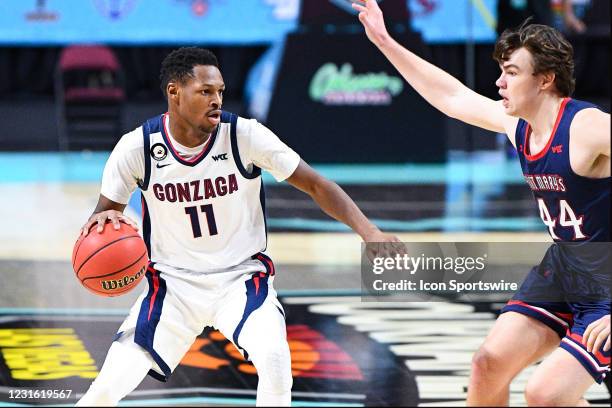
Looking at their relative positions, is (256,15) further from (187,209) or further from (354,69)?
(187,209)

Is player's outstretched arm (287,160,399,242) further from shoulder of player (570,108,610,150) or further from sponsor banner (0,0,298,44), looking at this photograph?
sponsor banner (0,0,298,44)

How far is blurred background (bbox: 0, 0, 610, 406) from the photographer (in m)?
8.56

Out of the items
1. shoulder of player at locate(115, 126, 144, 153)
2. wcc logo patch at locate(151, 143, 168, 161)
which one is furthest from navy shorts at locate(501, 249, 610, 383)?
shoulder of player at locate(115, 126, 144, 153)

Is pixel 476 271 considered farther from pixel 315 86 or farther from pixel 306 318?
pixel 315 86

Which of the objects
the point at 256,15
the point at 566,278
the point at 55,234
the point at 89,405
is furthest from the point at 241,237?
the point at 256,15

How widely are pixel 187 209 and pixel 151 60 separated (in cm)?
1352

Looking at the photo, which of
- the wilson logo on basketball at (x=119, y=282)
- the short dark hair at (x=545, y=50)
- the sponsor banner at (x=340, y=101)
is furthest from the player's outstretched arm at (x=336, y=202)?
the sponsor banner at (x=340, y=101)

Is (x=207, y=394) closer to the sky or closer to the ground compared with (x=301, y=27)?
closer to the ground

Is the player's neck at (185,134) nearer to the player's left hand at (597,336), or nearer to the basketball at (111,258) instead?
the basketball at (111,258)

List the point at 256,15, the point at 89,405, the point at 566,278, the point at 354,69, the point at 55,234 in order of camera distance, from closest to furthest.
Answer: the point at 89,405, the point at 566,278, the point at 55,234, the point at 354,69, the point at 256,15

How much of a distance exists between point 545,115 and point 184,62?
1590 millimetres

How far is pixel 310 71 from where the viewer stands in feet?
47.0

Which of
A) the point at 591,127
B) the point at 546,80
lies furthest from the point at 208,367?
the point at 591,127

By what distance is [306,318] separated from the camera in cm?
742
